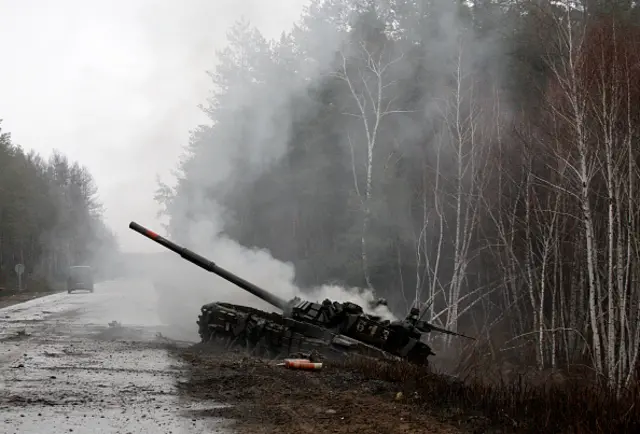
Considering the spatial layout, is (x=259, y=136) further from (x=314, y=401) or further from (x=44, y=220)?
(x=44, y=220)

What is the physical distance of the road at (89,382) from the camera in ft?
22.3

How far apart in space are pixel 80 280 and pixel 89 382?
33.7m

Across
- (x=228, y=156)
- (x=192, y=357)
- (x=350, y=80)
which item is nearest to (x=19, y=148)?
→ (x=228, y=156)

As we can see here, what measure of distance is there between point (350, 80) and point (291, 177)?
461 centimetres

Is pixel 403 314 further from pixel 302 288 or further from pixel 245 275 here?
pixel 245 275

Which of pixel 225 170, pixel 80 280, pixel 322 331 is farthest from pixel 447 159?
pixel 80 280

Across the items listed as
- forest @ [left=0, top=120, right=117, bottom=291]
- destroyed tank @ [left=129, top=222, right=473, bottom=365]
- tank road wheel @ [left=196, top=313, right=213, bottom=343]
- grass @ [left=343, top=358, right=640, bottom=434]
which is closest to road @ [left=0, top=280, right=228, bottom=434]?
tank road wheel @ [left=196, top=313, right=213, bottom=343]

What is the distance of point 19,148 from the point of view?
5906 cm

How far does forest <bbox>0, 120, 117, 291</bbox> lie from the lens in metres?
44.2

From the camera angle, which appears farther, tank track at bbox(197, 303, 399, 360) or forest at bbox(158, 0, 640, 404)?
forest at bbox(158, 0, 640, 404)

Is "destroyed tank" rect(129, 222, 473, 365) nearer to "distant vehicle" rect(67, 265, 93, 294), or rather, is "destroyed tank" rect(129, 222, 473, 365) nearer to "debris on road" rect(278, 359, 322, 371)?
"debris on road" rect(278, 359, 322, 371)


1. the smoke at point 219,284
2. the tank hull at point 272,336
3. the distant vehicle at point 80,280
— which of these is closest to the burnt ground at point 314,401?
the tank hull at point 272,336

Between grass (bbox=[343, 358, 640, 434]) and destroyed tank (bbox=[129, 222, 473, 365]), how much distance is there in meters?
3.20

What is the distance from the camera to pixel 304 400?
27.1ft
